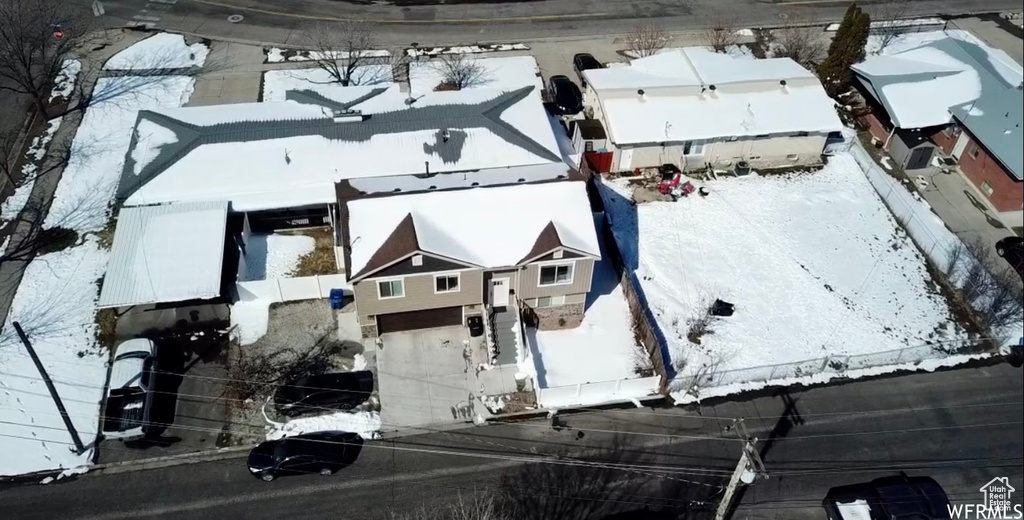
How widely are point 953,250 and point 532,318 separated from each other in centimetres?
2194

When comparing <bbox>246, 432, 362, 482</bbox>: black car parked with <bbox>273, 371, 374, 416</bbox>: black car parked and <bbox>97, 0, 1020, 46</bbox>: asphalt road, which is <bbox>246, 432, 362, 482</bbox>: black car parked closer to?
<bbox>273, 371, 374, 416</bbox>: black car parked

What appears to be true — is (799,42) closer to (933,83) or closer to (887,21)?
(887,21)

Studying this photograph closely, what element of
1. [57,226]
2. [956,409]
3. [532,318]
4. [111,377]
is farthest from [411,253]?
[956,409]

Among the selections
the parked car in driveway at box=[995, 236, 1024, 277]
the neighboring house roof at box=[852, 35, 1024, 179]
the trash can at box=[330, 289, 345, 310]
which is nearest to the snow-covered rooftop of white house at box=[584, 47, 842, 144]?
the neighboring house roof at box=[852, 35, 1024, 179]

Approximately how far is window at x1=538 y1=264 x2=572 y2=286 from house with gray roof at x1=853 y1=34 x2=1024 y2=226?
2336 centimetres

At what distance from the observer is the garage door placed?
3394 centimetres

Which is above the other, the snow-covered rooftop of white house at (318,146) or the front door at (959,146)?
the snow-covered rooftop of white house at (318,146)

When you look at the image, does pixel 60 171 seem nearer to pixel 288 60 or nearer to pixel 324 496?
pixel 288 60

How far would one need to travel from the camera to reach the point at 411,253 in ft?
100

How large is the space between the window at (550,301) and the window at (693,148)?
1425 centimetres

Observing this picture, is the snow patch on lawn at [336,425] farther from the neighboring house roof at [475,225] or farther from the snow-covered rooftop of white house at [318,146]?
the snow-covered rooftop of white house at [318,146]

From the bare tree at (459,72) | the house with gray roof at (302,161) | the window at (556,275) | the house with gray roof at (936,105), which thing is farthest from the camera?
the bare tree at (459,72)

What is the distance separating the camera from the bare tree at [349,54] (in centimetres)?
4853

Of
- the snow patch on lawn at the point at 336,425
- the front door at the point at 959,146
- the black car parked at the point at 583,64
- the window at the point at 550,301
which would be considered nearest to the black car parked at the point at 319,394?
the snow patch on lawn at the point at 336,425
